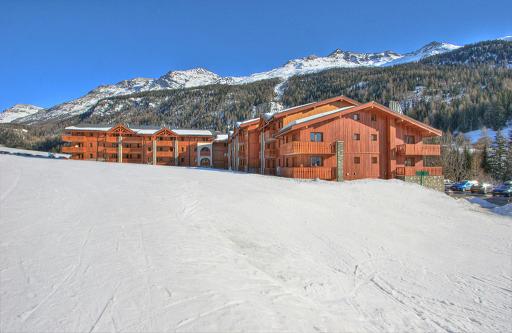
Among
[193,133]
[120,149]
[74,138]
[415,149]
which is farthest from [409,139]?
[74,138]

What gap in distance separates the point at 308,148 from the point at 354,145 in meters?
5.69

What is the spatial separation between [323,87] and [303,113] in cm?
16220

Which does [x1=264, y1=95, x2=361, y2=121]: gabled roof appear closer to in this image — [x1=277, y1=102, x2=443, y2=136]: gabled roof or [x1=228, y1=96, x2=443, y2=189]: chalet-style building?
[x1=228, y1=96, x2=443, y2=189]: chalet-style building

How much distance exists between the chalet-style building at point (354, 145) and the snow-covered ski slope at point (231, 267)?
45.1ft

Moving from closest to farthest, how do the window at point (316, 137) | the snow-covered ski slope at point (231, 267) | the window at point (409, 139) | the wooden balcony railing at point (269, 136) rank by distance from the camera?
the snow-covered ski slope at point (231, 267), the window at point (316, 137), the window at point (409, 139), the wooden balcony railing at point (269, 136)

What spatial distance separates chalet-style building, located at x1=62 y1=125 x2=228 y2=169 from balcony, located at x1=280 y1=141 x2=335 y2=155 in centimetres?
3586

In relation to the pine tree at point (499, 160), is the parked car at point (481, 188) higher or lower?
lower

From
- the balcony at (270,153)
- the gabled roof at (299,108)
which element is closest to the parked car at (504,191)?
the gabled roof at (299,108)

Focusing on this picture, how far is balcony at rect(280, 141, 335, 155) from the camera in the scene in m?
28.2

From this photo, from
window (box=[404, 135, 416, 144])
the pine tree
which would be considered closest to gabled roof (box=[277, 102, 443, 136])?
window (box=[404, 135, 416, 144])

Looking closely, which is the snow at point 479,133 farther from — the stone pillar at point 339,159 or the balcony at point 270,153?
the stone pillar at point 339,159

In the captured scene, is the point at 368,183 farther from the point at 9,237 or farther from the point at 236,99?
the point at 236,99

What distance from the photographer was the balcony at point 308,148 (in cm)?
2822

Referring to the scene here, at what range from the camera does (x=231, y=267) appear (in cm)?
716
